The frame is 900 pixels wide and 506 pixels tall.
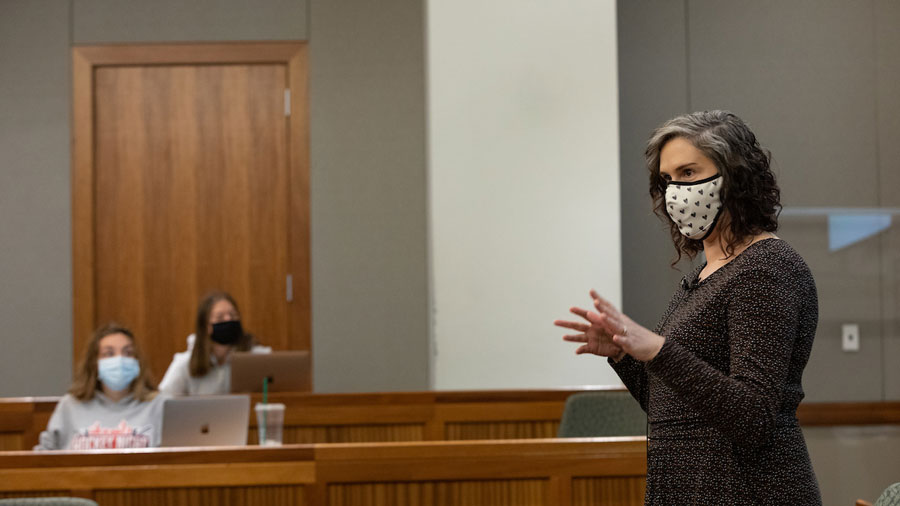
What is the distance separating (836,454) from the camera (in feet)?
14.4

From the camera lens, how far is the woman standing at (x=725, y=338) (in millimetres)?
1282

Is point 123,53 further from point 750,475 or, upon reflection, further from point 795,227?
point 750,475

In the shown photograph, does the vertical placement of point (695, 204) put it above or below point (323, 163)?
below

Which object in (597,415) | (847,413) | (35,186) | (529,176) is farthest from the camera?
(35,186)

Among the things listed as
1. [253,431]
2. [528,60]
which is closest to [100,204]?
[253,431]

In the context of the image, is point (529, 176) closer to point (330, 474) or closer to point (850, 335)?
point (850, 335)

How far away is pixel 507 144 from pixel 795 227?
1479 mm

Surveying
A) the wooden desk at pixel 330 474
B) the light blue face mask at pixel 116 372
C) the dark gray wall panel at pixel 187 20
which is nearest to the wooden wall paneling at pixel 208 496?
the wooden desk at pixel 330 474

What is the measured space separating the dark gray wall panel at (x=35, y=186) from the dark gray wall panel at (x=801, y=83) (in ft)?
12.1

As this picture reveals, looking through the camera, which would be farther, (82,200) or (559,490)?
(82,200)

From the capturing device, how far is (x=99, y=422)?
3.83 m

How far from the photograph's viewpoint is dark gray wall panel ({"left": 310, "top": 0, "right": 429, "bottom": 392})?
568 centimetres

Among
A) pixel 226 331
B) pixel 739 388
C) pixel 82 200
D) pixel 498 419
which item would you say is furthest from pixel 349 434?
pixel 739 388

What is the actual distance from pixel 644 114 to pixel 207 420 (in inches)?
116
